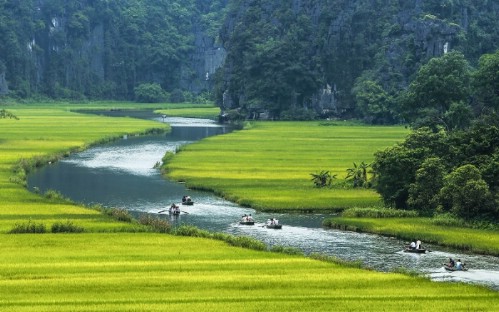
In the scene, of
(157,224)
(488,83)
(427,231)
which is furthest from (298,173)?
(157,224)

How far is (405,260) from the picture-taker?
35219 millimetres

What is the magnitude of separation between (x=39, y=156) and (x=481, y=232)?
127ft

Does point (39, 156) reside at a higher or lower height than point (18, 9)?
lower

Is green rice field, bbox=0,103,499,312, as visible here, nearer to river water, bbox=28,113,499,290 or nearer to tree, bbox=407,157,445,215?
river water, bbox=28,113,499,290

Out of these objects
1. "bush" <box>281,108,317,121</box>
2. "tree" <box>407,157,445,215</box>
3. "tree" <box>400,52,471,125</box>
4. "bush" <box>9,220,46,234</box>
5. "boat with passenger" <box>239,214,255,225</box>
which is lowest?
"bush" <box>281,108,317,121</box>

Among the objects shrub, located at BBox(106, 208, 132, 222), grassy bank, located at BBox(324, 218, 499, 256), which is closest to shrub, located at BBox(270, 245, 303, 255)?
grassy bank, located at BBox(324, 218, 499, 256)

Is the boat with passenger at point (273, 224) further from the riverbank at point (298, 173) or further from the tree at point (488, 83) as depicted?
the tree at point (488, 83)

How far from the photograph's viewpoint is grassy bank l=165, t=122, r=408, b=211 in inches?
2000

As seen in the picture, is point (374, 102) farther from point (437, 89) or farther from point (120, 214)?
point (120, 214)

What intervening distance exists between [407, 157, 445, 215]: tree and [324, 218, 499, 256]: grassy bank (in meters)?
2.20

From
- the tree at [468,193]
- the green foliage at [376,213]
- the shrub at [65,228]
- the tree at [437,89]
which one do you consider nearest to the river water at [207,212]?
the green foliage at [376,213]

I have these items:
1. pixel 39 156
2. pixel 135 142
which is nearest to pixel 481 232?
pixel 39 156

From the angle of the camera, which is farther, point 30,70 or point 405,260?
point 30,70

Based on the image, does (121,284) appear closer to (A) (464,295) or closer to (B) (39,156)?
(A) (464,295)
